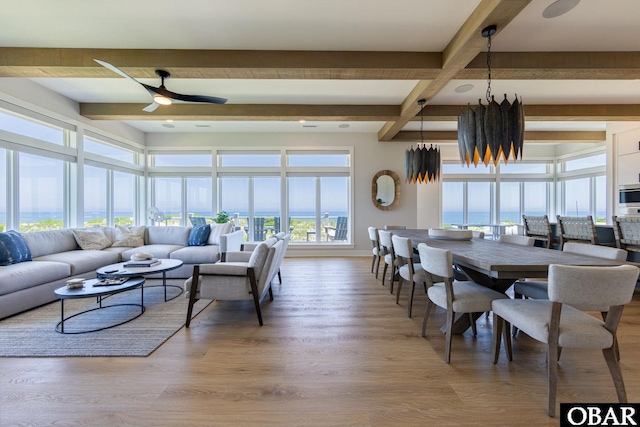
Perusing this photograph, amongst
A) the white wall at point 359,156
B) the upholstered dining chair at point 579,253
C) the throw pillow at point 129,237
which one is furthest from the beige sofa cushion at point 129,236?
the upholstered dining chair at point 579,253

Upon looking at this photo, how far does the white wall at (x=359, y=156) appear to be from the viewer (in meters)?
6.49

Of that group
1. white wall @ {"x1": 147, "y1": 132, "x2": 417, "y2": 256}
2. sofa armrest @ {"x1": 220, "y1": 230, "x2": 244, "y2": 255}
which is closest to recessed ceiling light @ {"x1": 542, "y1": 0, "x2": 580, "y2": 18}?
white wall @ {"x1": 147, "y1": 132, "x2": 417, "y2": 256}

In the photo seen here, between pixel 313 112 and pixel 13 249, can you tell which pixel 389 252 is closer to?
pixel 313 112

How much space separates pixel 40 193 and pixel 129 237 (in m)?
1.35

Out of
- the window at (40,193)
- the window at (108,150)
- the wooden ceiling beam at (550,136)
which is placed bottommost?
the window at (40,193)

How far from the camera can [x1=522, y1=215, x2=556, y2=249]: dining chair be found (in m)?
4.37

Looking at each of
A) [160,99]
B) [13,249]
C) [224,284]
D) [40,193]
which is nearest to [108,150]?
[40,193]

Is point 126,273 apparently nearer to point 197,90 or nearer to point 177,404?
point 177,404

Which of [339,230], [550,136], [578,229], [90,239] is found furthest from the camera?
[339,230]

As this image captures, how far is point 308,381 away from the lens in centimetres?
179

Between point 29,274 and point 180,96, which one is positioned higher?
point 180,96

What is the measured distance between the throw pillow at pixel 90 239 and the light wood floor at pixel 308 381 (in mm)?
2685

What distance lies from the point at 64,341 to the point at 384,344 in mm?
2712

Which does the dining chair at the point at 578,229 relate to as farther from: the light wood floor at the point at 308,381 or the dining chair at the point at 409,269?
the dining chair at the point at 409,269
